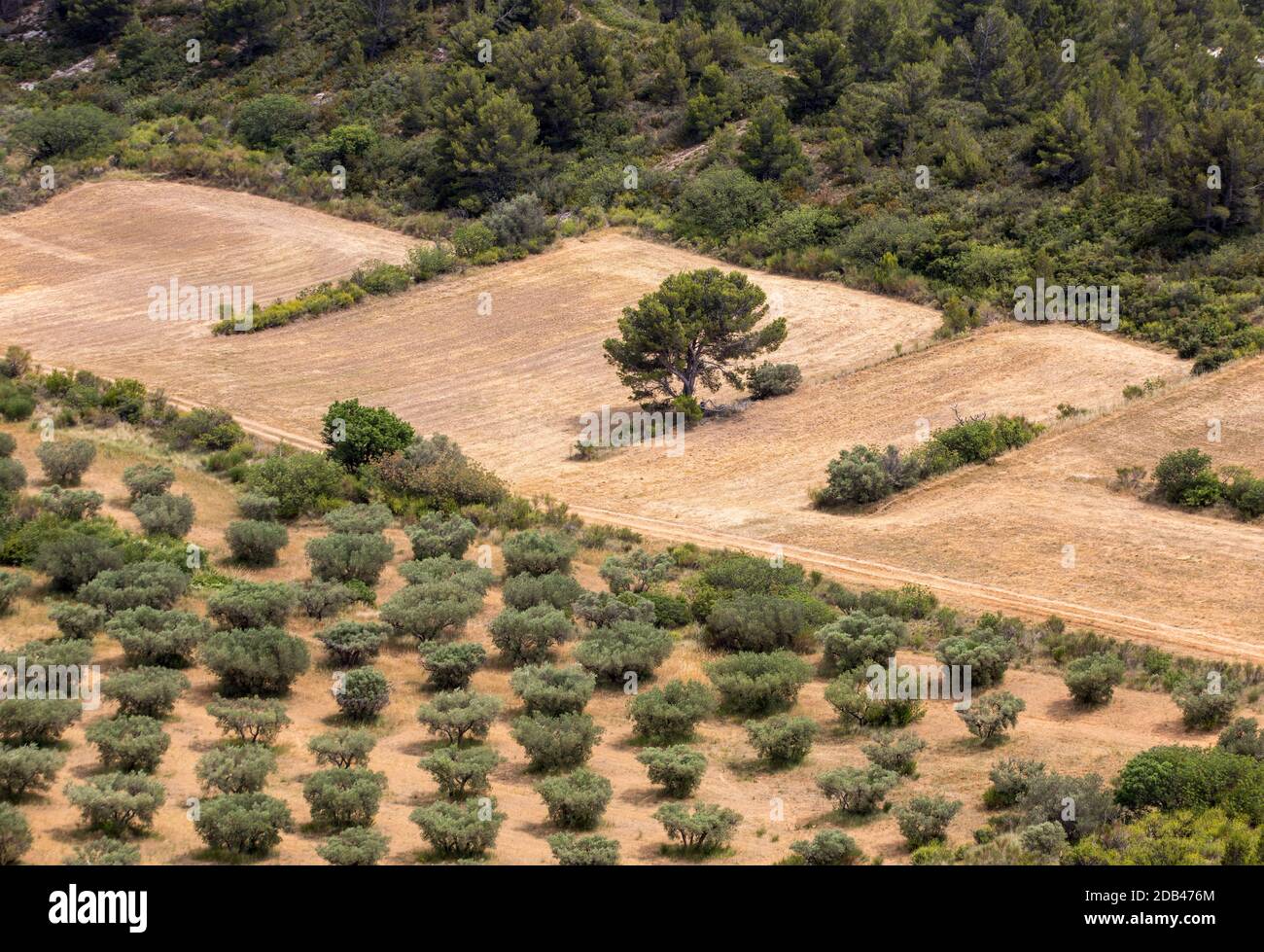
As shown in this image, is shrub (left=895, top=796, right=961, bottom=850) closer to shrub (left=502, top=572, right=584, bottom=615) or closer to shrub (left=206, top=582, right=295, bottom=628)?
shrub (left=502, top=572, right=584, bottom=615)

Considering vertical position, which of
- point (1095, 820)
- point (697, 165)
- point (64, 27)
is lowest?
point (1095, 820)

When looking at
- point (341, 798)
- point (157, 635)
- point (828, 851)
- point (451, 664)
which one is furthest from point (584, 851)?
point (157, 635)

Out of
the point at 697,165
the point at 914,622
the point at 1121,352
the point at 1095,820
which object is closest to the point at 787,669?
the point at 914,622

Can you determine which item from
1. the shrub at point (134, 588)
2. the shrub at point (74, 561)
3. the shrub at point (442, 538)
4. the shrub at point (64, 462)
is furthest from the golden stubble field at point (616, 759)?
the shrub at point (64, 462)

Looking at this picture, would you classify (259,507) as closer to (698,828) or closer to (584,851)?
(698,828)

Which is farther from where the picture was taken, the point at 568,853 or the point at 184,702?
the point at 184,702

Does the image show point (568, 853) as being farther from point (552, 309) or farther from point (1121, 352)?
point (552, 309)

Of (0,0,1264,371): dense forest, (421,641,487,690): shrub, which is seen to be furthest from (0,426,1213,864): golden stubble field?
(0,0,1264,371): dense forest
